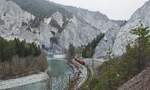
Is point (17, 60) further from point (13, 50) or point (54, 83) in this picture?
point (54, 83)

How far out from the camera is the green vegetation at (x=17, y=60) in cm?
6500

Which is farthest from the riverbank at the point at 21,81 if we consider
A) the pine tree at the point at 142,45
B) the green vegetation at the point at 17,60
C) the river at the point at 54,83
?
the pine tree at the point at 142,45

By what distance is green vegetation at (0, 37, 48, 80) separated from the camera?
65.0 metres

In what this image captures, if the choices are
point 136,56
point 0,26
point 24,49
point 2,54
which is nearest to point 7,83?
point 2,54

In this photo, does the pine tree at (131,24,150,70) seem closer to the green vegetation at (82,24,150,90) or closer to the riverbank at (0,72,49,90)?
the green vegetation at (82,24,150,90)

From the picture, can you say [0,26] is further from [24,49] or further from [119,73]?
[119,73]

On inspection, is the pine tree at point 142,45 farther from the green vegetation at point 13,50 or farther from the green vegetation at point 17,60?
the green vegetation at point 13,50

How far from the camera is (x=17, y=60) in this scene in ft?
234

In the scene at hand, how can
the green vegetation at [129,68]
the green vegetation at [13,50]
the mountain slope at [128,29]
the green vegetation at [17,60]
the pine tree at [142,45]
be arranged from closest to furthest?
1. the green vegetation at [129,68]
2. the pine tree at [142,45]
3. the mountain slope at [128,29]
4. the green vegetation at [17,60]
5. the green vegetation at [13,50]

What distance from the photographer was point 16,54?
74750 millimetres

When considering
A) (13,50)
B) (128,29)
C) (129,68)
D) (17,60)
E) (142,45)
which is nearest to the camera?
(129,68)

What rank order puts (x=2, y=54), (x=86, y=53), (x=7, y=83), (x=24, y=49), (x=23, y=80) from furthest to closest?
(x=86, y=53)
(x=24, y=49)
(x=2, y=54)
(x=23, y=80)
(x=7, y=83)

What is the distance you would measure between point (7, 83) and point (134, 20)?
19746 millimetres

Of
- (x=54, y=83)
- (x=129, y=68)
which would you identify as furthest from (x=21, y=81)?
(x=129, y=68)
